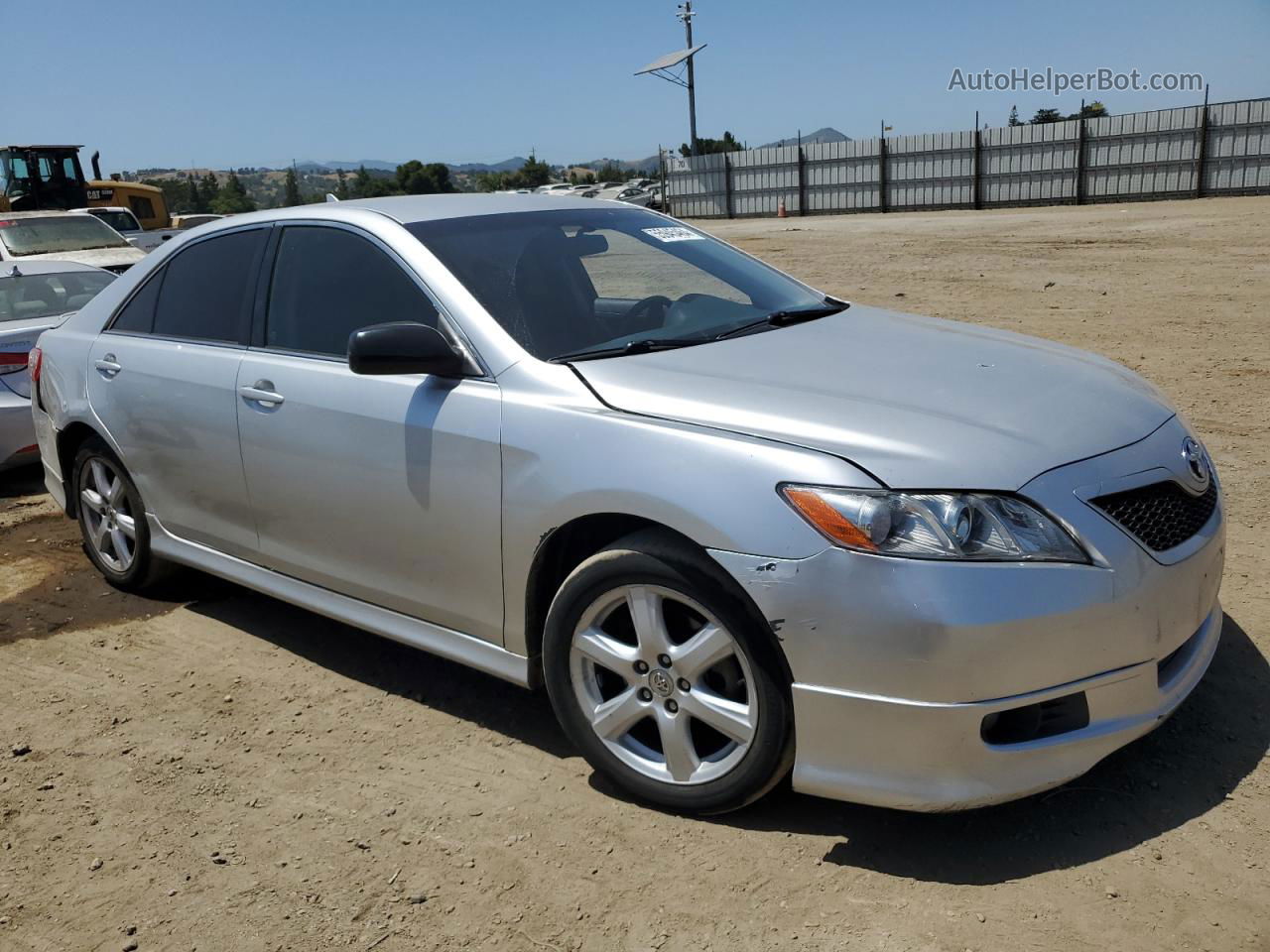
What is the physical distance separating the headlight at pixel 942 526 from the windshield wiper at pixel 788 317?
3.83 ft

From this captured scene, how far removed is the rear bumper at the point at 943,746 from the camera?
8.75 ft

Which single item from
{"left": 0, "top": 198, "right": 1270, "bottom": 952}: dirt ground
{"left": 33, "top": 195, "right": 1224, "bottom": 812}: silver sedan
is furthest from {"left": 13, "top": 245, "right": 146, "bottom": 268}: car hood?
{"left": 33, "top": 195, "right": 1224, "bottom": 812}: silver sedan

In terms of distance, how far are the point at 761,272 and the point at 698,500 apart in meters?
1.88

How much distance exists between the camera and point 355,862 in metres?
3.06

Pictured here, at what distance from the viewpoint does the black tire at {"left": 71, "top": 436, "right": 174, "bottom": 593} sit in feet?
16.0

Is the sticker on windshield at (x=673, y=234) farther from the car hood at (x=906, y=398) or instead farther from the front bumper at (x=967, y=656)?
the front bumper at (x=967, y=656)

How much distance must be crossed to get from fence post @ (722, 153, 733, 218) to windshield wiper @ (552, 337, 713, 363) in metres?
37.9

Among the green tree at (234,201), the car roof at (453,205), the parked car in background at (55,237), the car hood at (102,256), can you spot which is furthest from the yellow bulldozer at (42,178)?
the green tree at (234,201)

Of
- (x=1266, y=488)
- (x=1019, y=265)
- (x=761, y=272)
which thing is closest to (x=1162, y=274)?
(x=1019, y=265)

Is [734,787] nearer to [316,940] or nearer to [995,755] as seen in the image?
[995,755]

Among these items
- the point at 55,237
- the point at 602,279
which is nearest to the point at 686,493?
the point at 602,279

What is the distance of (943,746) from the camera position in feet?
8.77

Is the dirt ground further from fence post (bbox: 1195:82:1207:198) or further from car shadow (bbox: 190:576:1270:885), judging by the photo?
fence post (bbox: 1195:82:1207:198)

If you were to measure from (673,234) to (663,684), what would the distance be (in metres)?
2.09
